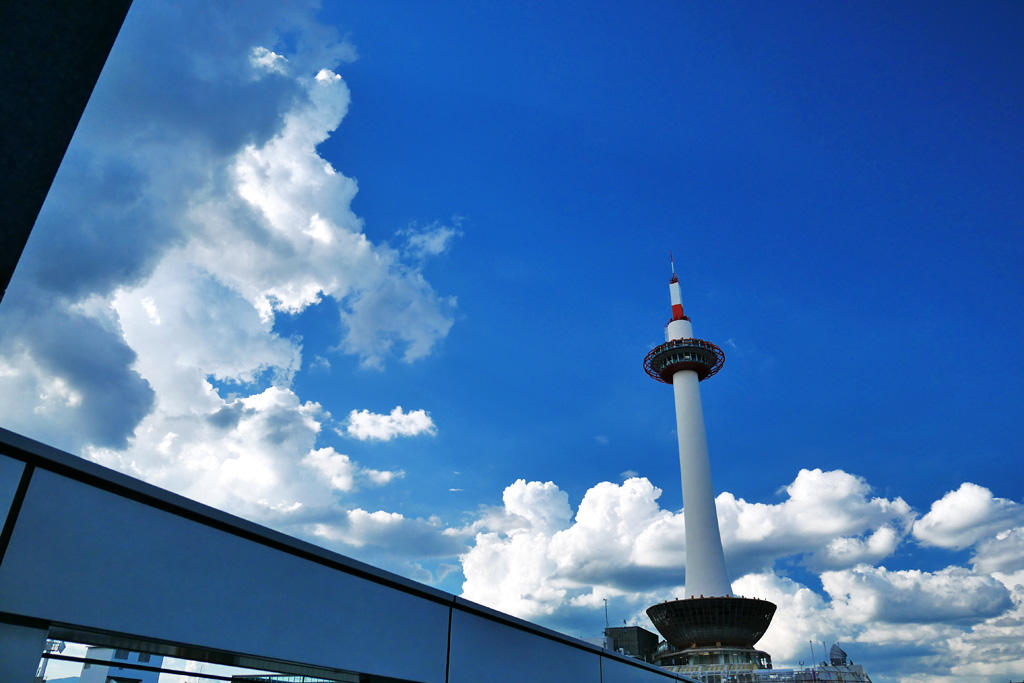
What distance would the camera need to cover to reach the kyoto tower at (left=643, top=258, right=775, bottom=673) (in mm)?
68812

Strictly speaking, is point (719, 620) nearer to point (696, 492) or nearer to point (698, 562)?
point (698, 562)

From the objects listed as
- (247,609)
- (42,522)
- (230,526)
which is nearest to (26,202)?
(42,522)

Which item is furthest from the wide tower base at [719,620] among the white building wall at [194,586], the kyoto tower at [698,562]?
the white building wall at [194,586]

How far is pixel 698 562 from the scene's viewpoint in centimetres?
7456

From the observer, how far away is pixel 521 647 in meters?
17.7

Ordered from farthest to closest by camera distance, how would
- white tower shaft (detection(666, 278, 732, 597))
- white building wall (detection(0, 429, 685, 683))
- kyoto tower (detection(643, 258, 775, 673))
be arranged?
white tower shaft (detection(666, 278, 732, 597)) < kyoto tower (detection(643, 258, 775, 673)) < white building wall (detection(0, 429, 685, 683))

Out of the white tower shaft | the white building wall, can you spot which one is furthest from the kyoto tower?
the white building wall

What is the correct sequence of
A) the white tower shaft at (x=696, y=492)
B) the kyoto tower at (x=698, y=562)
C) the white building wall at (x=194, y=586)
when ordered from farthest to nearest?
1. the white tower shaft at (x=696, y=492)
2. the kyoto tower at (x=698, y=562)
3. the white building wall at (x=194, y=586)

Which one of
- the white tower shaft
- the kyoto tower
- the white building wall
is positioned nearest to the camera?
the white building wall

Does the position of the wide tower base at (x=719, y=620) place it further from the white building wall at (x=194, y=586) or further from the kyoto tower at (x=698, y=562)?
the white building wall at (x=194, y=586)

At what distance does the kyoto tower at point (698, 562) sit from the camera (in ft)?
226

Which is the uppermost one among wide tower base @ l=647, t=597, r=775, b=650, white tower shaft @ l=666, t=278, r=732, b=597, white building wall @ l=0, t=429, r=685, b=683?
white tower shaft @ l=666, t=278, r=732, b=597

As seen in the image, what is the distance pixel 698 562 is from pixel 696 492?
7856 mm

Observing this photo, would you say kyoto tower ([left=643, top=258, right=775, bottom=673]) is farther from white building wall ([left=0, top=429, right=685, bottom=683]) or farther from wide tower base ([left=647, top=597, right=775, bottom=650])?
white building wall ([left=0, top=429, right=685, bottom=683])
